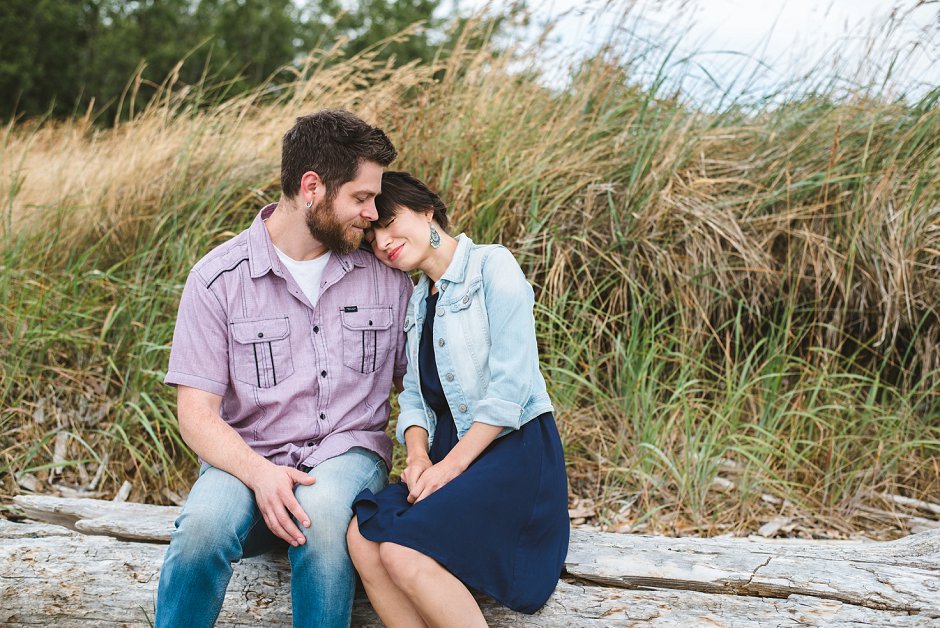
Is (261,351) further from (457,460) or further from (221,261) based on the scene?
(457,460)

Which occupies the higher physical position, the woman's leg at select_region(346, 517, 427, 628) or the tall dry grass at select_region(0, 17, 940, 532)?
the tall dry grass at select_region(0, 17, 940, 532)

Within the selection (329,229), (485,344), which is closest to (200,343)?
(329,229)

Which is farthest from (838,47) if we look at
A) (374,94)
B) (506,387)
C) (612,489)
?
(506,387)

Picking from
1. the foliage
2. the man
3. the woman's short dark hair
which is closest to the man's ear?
the man

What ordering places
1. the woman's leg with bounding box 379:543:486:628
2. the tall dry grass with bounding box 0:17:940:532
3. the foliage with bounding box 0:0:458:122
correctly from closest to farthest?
the woman's leg with bounding box 379:543:486:628 → the tall dry grass with bounding box 0:17:940:532 → the foliage with bounding box 0:0:458:122

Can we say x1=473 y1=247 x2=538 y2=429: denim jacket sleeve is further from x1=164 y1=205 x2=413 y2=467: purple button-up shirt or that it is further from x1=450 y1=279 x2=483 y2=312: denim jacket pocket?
x1=164 y1=205 x2=413 y2=467: purple button-up shirt

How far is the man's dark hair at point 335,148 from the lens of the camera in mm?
2340

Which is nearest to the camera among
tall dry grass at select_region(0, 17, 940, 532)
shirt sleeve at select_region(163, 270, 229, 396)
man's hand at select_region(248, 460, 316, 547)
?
man's hand at select_region(248, 460, 316, 547)

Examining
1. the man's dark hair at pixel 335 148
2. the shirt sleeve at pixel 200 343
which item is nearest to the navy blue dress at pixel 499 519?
the shirt sleeve at pixel 200 343

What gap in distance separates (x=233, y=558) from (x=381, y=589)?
399 mm

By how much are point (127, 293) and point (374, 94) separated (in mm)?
1719

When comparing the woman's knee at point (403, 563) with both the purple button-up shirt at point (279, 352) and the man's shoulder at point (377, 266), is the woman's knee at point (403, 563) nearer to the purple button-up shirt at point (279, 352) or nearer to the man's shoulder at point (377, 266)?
the purple button-up shirt at point (279, 352)

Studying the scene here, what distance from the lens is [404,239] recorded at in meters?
2.38

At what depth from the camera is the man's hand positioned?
81.0 inches
